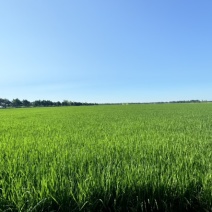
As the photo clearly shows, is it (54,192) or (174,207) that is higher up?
(54,192)

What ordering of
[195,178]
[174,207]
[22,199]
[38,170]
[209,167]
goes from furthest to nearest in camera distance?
[209,167] → [38,170] → [195,178] → [174,207] → [22,199]

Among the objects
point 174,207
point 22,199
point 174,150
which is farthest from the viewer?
point 174,150

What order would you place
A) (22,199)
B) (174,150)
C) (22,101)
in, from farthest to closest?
(22,101), (174,150), (22,199)

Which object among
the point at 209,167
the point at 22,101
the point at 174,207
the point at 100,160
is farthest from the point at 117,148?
the point at 22,101

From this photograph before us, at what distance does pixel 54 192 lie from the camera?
2.34 metres

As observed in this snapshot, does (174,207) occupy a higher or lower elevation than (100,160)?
lower

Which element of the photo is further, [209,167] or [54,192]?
[209,167]

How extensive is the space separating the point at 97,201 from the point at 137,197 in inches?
18.5

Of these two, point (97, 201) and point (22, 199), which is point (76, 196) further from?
point (22, 199)

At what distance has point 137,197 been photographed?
7.80ft

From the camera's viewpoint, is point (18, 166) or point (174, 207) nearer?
point (174, 207)

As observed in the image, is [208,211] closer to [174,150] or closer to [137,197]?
[137,197]

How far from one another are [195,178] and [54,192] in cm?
180

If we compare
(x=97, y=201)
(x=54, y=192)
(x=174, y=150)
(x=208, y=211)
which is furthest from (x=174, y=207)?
(x=174, y=150)
